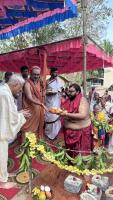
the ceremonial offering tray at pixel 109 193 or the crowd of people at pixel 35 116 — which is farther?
the crowd of people at pixel 35 116

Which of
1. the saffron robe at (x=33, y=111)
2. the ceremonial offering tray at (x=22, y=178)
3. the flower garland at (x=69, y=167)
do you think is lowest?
the ceremonial offering tray at (x=22, y=178)

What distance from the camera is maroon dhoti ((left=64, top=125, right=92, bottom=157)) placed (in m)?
4.98

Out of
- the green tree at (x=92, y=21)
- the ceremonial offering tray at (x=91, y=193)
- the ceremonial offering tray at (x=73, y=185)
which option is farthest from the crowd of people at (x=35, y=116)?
the green tree at (x=92, y=21)

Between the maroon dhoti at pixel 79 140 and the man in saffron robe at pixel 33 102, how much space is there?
1.15 metres

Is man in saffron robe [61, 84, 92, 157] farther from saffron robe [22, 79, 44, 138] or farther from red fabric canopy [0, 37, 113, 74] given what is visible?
red fabric canopy [0, 37, 113, 74]

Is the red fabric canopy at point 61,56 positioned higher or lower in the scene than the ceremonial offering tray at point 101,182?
higher

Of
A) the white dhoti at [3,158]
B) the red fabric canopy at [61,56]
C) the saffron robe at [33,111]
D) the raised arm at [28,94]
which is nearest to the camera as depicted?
the white dhoti at [3,158]

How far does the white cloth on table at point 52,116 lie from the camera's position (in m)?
7.46

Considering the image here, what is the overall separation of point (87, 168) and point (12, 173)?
1.33 metres

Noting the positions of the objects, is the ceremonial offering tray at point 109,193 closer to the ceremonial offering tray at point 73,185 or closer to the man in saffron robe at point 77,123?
the ceremonial offering tray at point 73,185

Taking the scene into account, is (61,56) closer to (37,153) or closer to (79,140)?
(79,140)

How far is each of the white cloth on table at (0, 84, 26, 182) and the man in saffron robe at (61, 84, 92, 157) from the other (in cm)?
70

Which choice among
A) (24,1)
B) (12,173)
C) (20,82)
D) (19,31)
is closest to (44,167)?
(12,173)

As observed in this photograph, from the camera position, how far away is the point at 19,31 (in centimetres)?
784
